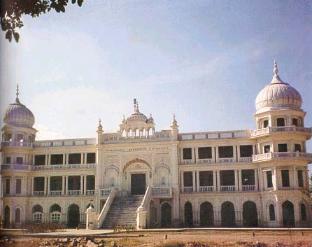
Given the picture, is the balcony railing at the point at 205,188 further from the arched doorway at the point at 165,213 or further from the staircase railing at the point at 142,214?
the staircase railing at the point at 142,214

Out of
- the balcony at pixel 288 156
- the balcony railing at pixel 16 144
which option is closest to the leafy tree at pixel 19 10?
the balcony at pixel 288 156

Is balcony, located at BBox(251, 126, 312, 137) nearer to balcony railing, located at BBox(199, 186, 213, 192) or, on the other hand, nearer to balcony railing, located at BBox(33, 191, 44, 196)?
balcony railing, located at BBox(199, 186, 213, 192)

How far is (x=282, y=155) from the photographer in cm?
3384

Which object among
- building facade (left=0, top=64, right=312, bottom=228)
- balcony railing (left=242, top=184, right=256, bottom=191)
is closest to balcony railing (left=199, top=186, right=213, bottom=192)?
building facade (left=0, top=64, right=312, bottom=228)

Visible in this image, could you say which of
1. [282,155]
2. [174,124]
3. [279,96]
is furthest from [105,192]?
[279,96]

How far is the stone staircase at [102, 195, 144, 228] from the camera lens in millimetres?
31766

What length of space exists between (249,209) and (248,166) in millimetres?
3232

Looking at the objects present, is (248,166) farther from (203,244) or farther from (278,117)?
(203,244)

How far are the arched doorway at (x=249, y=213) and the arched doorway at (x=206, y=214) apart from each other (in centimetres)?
253

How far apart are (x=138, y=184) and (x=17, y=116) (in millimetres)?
11924

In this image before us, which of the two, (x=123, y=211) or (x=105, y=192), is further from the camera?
(x=105, y=192)

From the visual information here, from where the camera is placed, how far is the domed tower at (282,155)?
33438 millimetres

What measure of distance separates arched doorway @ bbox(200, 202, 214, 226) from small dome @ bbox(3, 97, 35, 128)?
16274 mm

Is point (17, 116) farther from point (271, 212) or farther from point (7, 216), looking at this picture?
point (271, 212)
